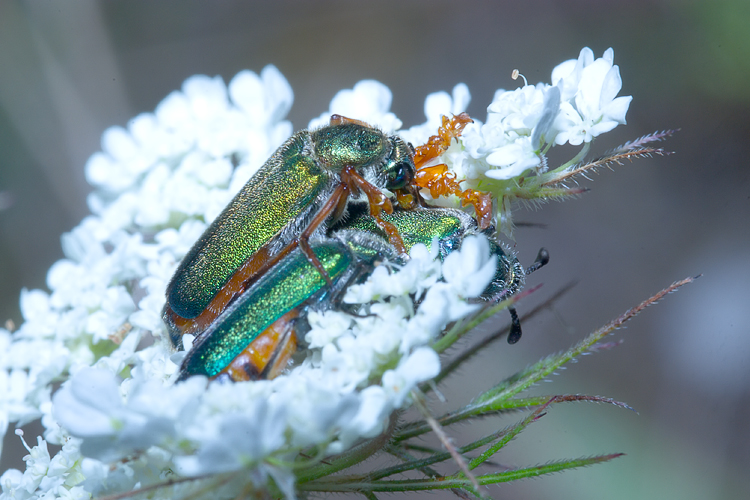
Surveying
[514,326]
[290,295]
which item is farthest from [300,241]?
[514,326]

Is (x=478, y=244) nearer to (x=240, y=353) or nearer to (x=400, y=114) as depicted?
(x=240, y=353)

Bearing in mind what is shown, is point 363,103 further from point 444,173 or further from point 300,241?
point 300,241

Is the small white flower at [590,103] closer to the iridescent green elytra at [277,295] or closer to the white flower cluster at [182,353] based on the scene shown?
the white flower cluster at [182,353]

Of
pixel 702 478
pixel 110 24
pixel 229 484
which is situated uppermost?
pixel 110 24

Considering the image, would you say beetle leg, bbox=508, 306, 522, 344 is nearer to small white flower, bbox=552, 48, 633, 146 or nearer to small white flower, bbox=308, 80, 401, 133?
small white flower, bbox=552, 48, 633, 146

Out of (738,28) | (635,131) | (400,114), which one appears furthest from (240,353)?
(400,114)

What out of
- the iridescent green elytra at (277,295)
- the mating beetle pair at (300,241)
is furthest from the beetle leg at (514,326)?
the iridescent green elytra at (277,295)

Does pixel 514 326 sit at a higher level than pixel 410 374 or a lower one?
lower
